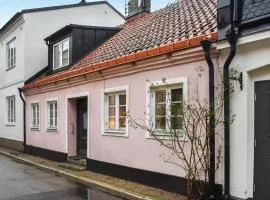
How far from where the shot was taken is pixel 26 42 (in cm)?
2038

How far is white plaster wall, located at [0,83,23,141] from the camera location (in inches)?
823

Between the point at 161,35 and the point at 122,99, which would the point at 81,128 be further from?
the point at 161,35

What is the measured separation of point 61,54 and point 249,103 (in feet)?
40.7

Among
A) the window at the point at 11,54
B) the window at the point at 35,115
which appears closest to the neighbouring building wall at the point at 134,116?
the window at the point at 35,115

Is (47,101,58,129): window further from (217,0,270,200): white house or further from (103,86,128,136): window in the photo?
(217,0,270,200): white house

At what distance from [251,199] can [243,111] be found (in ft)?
5.39

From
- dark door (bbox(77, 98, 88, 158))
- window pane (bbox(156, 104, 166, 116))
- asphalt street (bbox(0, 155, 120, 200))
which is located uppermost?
window pane (bbox(156, 104, 166, 116))

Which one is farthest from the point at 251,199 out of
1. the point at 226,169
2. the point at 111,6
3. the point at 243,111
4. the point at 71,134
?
the point at 111,6

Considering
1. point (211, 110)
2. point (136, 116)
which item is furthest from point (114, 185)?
point (211, 110)

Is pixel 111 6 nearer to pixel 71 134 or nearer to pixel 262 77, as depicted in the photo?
pixel 71 134

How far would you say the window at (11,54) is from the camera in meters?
22.6

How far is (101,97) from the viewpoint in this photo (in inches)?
493

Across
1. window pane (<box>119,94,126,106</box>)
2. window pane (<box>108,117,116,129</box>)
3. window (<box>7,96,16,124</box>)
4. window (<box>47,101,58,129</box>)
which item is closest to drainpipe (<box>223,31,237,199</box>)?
window pane (<box>119,94,126,106</box>)

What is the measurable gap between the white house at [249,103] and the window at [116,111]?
13.3 ft
